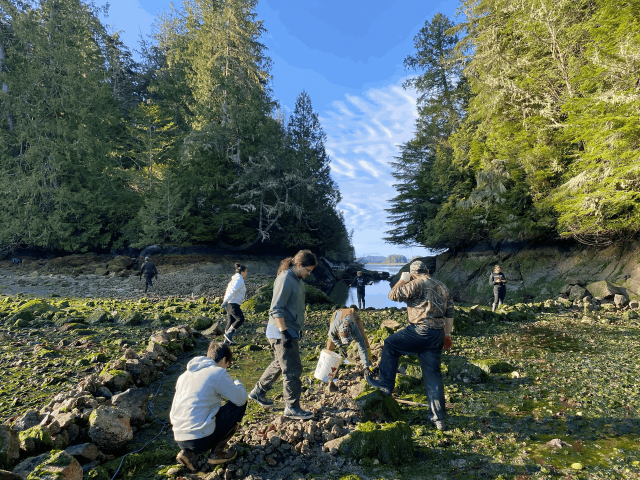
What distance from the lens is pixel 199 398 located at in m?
3.23

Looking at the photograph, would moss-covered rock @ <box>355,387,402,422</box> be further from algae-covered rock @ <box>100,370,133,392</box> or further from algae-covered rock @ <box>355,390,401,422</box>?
algae-covered rock @ <box>100,370,133,392</box>

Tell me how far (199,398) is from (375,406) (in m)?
2.46

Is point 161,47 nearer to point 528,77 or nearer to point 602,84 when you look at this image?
point 528,77

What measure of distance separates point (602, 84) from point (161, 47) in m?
53.4

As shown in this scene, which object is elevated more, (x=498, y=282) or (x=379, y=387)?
(x=498, y=282)

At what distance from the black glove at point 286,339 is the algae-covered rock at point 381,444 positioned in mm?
1294

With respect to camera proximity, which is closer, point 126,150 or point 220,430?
point 220,430

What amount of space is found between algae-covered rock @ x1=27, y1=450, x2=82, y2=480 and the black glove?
231 cm

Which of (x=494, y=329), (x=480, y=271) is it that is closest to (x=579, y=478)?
(x=494, y=329)

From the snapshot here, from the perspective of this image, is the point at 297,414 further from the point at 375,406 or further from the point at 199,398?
the point at 199,398

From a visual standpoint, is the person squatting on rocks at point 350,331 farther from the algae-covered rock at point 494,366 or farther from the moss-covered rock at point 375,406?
the algae-covered rock at point 494,366

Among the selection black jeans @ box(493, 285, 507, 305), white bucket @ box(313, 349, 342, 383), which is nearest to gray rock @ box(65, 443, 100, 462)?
white bucket @ box(313, 349, 342, 383)

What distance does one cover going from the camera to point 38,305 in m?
11.0

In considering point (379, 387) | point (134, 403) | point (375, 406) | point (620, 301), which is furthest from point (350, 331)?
point (620, 301)
